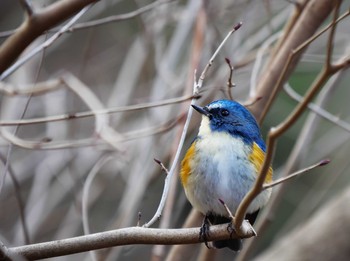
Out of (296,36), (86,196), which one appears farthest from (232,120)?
(86,196)

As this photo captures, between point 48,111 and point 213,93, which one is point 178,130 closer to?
point 213,93

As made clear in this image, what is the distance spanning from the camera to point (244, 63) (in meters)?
4.47

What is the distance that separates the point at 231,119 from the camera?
3.45m

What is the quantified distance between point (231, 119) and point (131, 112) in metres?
2.12

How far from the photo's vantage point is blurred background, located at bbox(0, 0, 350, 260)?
4301 millimetres

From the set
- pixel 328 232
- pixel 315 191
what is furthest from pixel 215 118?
pixel 315 191

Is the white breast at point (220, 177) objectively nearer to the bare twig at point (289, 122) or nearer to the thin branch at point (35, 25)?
the bare twig at point (289, 122)

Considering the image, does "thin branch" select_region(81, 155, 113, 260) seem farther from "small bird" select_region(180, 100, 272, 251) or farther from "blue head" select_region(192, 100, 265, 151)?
"blue head" select_region(192, 100, 265, 151)

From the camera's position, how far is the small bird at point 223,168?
3.18m

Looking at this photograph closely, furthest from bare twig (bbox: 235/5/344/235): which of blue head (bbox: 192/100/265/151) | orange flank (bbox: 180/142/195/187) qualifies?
blue head (bbox: 192/100/265/151)

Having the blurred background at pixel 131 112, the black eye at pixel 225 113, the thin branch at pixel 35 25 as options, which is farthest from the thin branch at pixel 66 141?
the thin branch at pixel 35 25

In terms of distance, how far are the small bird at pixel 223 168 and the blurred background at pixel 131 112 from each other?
0.60 meters

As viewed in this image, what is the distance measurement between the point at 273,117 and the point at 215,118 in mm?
3005

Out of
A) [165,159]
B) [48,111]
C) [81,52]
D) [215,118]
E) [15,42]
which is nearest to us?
[15,42]
